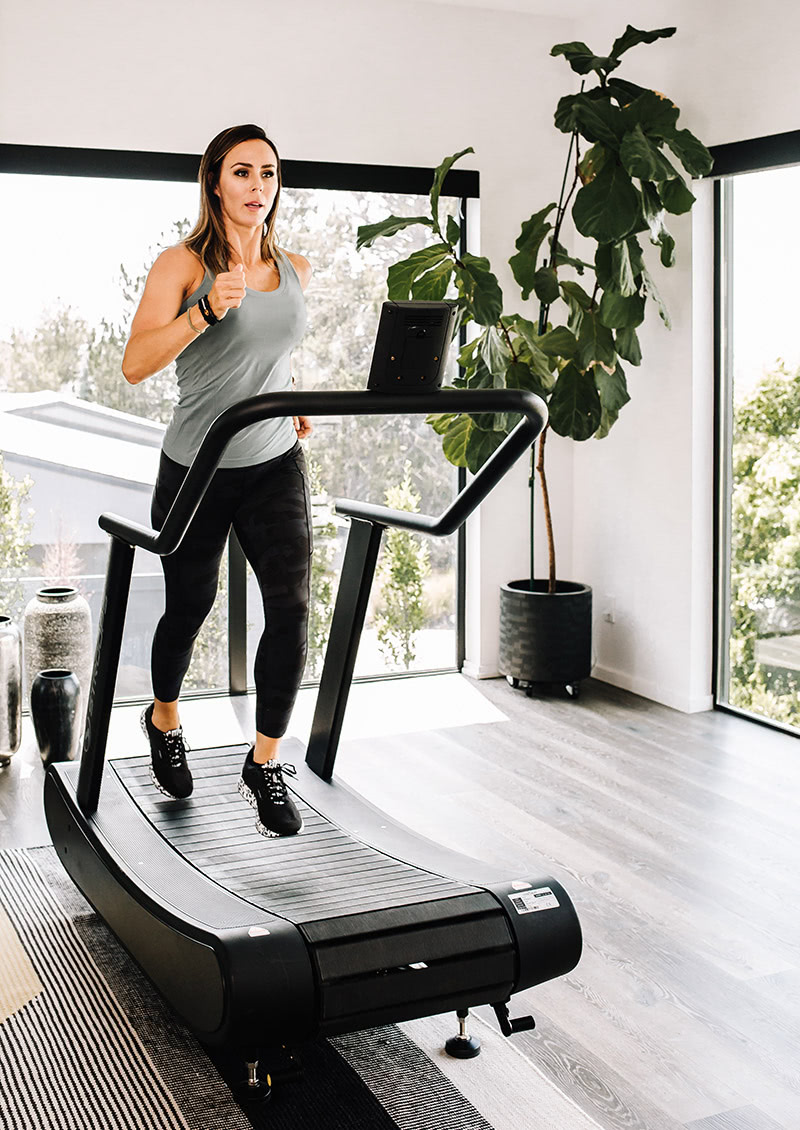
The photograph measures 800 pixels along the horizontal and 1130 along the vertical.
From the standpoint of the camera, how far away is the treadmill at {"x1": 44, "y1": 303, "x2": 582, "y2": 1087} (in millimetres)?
2080

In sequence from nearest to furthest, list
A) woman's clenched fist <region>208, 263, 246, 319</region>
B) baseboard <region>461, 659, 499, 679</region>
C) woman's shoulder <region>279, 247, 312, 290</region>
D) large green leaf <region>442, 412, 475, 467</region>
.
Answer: woman's clenched fist <region>208, 263, 246, 319</region> < woman's shoulder <region>279, 247, 312, 290</region> < large green leaf <region>442, 412, 475, 467</region> < baseboard <region>461, 659, 499, 679</region>

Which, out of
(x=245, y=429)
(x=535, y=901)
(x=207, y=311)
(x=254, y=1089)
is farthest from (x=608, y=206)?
(x=254, y=1089)

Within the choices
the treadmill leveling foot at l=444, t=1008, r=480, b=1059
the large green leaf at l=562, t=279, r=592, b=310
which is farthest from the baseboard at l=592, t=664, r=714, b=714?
the treadmill leveling foot at l=444, t=1008, r=480, b=1059

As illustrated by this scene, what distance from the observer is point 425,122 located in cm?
494

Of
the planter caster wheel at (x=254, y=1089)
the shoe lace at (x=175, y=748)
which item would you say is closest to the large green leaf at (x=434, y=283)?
the shoe lace at (x=175, y=748)

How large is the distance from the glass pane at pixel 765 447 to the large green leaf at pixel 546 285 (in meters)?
0.70

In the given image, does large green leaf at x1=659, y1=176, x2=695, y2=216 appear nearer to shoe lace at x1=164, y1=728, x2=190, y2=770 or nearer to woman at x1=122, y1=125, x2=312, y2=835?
woman at x1=122, y1=125, x2=312, y2=835

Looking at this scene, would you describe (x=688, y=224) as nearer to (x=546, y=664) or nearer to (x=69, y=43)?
(x=546, y=664)

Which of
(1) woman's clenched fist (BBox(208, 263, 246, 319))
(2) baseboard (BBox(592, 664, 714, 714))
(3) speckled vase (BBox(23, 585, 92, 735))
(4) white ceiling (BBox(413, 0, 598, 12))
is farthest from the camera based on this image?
(4) white ceiling (BBox(413, 0, 598, 12))

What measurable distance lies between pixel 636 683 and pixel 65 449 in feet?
8.39

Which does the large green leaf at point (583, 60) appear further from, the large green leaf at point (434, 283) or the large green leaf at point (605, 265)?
the large green leaf at point (434, 283)

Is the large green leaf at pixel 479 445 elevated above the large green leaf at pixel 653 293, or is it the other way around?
the large green leaf at pixel 653 293

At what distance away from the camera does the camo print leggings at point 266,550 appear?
2691 mm

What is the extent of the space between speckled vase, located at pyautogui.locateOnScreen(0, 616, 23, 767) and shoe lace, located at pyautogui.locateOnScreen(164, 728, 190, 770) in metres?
1.25
